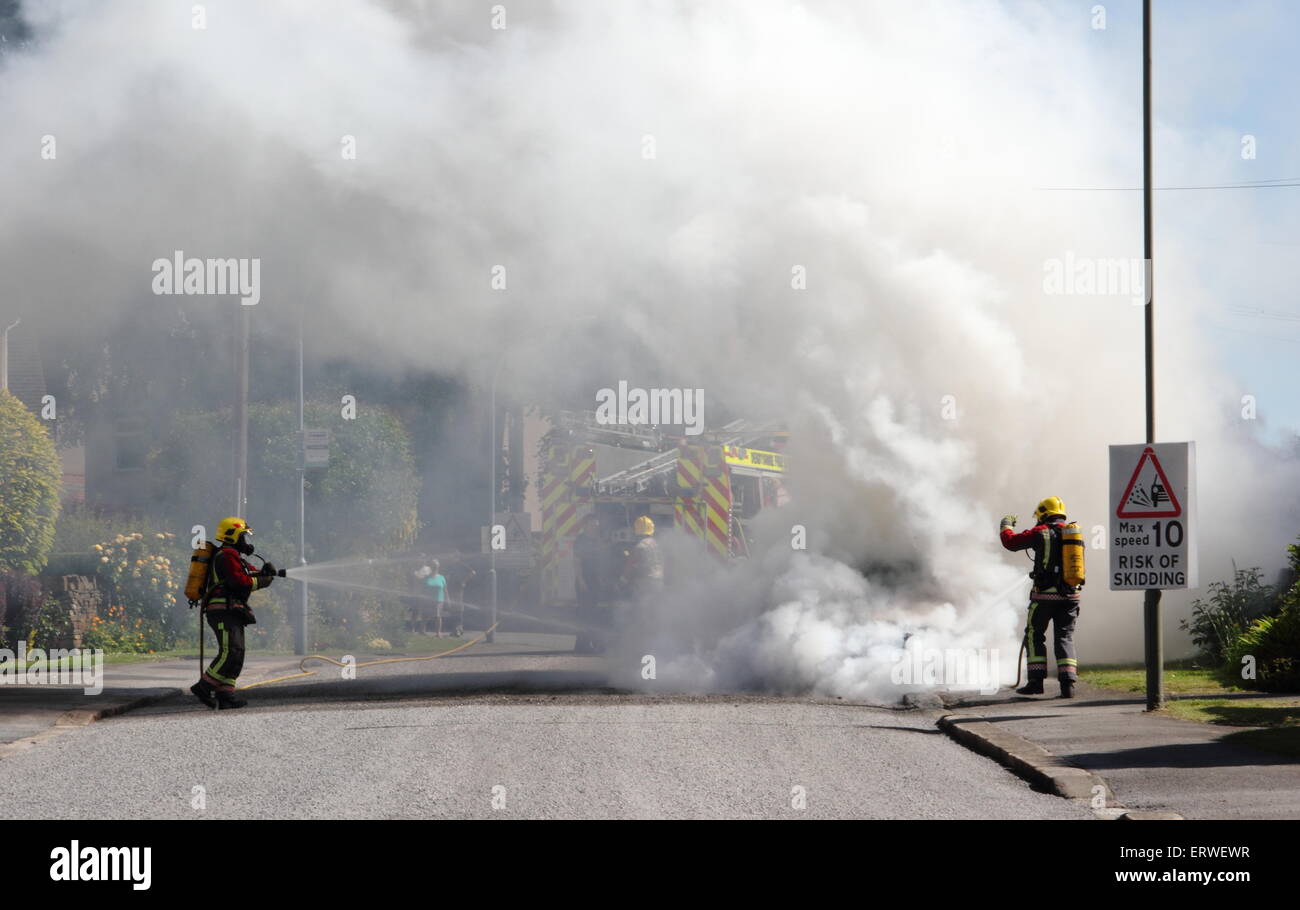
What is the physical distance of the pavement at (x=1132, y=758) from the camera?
28.0ft

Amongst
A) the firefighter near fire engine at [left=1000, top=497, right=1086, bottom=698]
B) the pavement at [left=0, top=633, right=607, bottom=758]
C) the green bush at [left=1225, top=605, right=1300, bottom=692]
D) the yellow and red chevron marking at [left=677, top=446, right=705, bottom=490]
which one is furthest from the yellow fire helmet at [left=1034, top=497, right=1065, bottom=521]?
the yellow and red chevron marking at [left=677, top=446, right=705, bottom=490]

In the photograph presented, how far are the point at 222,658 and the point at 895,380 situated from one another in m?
8.21

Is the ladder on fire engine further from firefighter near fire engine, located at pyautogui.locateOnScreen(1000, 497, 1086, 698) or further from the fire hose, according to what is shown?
firefighter near fire engine, located at pyautogui.locateOnScreen(1000, 497, 1086, 698)

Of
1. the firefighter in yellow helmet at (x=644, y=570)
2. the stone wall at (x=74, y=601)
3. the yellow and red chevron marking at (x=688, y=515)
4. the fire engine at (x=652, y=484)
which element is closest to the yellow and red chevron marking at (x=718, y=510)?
the fire engine at (x=652, y=484)

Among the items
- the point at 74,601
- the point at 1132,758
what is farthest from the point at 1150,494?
the point at 74,601

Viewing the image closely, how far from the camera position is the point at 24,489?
21703mm

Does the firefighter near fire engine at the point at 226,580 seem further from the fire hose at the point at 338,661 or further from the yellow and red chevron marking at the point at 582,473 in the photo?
the yellow and red chevron marking at the point at 582,473

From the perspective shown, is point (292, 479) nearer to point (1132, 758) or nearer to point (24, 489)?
point (24, 489)

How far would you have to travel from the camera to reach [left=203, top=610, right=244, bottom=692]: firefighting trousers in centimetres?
1262

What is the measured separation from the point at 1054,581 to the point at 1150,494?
1540 millimetres

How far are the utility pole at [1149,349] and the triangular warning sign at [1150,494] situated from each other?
0.20 metres

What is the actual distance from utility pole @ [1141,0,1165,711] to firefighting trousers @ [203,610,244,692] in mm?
7960

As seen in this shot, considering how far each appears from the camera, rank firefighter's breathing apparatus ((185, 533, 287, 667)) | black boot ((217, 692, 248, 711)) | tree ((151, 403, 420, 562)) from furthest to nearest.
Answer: tree ((151, 403, 420, 562)) → black boot ((217, 692, 248, 711)) → firefighter's breathing apparatus ((185, 533, 287, 667))
